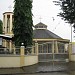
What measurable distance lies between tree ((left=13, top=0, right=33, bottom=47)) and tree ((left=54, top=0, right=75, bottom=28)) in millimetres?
9878

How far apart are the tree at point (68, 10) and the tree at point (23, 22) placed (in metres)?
9.88

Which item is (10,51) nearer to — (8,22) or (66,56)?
(66,56)

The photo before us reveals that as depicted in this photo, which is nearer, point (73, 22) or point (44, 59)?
point (73, 22)

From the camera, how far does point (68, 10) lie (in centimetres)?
2008

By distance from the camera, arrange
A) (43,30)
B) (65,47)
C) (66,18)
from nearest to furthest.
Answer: (66,18)
(65,47)
(43,30)

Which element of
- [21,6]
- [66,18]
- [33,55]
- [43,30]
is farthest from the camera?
[43,30]

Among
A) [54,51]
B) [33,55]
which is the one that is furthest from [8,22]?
[33,55]

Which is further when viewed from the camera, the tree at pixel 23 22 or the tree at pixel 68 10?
the tree at pixel 23 22

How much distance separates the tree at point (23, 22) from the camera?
30.1 m

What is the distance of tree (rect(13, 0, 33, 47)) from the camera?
30109mm

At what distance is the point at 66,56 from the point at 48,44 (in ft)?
8.64

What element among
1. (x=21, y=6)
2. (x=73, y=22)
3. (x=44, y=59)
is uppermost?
(x=21, y=6)

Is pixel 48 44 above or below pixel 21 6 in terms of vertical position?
below

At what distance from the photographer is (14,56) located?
2491cm
